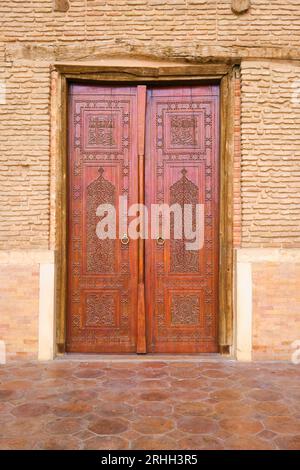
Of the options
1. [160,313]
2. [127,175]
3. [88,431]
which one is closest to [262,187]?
[127,175]

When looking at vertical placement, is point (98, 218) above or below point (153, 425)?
above

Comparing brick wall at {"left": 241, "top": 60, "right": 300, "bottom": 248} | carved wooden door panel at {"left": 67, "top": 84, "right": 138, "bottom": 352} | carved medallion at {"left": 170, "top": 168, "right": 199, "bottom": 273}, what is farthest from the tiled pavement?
brick wall at {"left": 241, "top": 60, "right": 300, "bottom": 248}

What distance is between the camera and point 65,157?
4652 mm

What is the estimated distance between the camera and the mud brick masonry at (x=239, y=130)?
444 centimetres

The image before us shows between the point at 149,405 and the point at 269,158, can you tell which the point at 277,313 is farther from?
the point at 149,405

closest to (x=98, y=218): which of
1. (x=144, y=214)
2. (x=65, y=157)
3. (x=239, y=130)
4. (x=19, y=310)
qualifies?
(x=144, y=214)

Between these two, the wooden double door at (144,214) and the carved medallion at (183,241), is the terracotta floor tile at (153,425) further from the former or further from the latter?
the carved medallion at (183,241)

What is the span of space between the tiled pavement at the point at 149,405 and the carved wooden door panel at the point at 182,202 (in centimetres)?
43

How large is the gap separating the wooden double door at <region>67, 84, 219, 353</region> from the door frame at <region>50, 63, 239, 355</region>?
0.11m

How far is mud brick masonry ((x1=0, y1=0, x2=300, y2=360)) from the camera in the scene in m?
4.44

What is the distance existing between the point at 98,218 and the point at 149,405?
7.04ft

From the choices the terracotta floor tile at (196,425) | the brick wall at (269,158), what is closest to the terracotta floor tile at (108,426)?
the terracotta floor tile at (196,425)

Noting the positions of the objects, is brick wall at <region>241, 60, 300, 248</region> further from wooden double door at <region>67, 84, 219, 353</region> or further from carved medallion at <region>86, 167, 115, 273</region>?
carved medallion at <region>86, 167, 115, 273</region>

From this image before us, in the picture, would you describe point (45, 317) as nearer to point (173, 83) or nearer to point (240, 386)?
point (240, 386)
